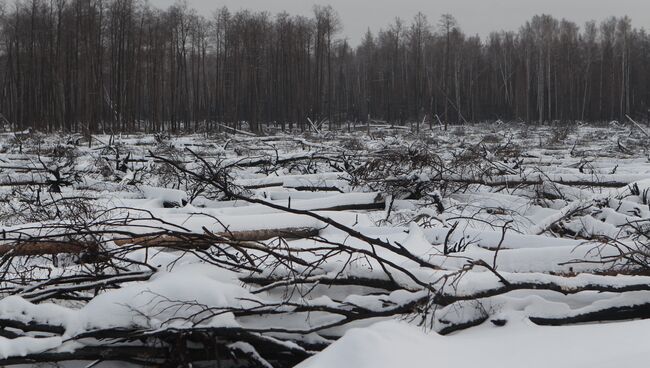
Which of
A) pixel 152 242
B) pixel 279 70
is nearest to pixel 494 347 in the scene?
pixel 152 242

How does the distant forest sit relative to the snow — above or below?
above

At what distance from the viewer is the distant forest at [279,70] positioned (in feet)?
107

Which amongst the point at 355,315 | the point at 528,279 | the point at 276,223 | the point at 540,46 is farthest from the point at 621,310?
the point at 540,46

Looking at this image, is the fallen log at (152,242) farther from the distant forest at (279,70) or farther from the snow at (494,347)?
the distant forest at (279,70)

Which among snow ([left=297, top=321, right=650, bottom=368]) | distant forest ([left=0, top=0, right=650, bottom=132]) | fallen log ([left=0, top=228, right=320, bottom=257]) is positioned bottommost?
snow ([left=297, top=321, right=650, bottom=368])

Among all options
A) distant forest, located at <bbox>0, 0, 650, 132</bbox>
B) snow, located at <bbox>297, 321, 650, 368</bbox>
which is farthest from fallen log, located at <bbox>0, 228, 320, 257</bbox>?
distant forest, located at <bbox>0, 0, 650, 132</bbox>

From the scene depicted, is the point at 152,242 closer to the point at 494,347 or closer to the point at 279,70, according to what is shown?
the point at 494,347

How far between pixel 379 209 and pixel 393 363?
14.2 ft

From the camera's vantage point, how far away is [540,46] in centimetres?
4184

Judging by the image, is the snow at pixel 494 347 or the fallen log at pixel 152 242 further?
the fallen log at pixel 152 242

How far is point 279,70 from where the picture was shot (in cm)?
4472

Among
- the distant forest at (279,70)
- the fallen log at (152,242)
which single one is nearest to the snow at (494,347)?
the fallen log at (152,242)

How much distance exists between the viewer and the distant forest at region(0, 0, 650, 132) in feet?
107

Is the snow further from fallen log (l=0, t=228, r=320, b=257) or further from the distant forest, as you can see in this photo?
the distant forest
